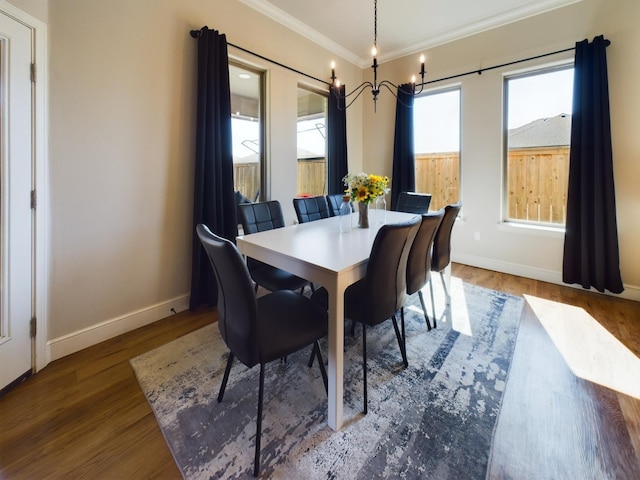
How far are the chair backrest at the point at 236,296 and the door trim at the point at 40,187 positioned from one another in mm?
1239

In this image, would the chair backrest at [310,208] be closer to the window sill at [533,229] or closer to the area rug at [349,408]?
the area rug at [349,408]

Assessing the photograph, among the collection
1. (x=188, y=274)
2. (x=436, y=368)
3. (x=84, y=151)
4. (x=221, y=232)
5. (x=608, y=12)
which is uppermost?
(x=608, y=12)

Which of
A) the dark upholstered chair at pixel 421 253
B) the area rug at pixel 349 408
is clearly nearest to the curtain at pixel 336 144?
the dark upholstered chair at pixel 421 253

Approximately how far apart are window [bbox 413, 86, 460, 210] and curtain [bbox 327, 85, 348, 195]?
40.4 inches

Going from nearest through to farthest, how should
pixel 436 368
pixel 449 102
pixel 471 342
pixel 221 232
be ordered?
pixel 436 368 < pixel 471 342 < pixel 221 232 < pixel 449 102

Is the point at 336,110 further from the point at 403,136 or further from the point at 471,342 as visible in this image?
the point at 471,342

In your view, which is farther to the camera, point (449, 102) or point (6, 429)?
point (449, 102)

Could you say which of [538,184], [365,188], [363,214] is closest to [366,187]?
[365,188]

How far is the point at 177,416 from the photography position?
61.1 inches

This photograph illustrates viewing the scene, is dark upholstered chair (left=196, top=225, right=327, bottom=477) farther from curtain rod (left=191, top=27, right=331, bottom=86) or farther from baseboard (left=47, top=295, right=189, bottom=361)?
curtain rod (left=191, top=27, right=331, bottom=86)

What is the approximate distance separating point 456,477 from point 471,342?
115 centimetres

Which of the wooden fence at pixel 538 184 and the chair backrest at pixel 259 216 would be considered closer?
the chair backrest at pixel 259 216

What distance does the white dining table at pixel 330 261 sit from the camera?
1427 mm

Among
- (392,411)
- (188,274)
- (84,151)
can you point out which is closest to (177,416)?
(392,411)
